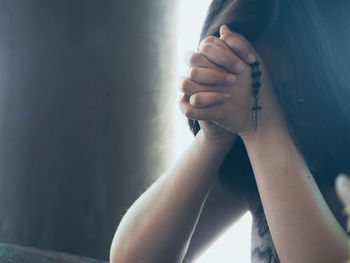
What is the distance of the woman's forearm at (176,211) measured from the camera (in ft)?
2.24

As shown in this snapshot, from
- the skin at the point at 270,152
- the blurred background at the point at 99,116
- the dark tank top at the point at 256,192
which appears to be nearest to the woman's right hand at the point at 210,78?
the skin at the point at 270,152

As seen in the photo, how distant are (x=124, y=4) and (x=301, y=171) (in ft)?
6.08

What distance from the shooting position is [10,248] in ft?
2.97

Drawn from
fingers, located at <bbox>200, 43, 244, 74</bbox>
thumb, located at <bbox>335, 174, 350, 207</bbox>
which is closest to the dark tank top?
fingers, located at <bbox>200, 43, 244, 74</bbox>

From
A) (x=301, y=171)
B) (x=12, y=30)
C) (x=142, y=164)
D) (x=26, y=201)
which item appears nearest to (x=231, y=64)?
(x=301, y=171)

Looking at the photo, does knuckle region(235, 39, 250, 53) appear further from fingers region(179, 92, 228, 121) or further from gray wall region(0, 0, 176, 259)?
gray wall region(0, 0, 176, 259)

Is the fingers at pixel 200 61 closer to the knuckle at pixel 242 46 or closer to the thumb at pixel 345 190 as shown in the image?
the knuckle at pixel 242 46

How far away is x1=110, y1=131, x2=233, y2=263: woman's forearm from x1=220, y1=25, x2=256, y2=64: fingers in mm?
174

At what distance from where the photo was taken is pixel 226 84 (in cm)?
59

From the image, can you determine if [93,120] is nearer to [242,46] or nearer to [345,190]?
[242,46]

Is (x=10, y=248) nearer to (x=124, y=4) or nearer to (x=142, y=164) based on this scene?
(x=142, y=164)

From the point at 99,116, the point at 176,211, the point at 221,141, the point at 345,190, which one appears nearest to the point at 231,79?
the point at 221,141

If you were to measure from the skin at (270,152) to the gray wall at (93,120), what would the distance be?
1473 millimetres

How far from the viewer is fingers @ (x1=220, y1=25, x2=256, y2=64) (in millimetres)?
598
